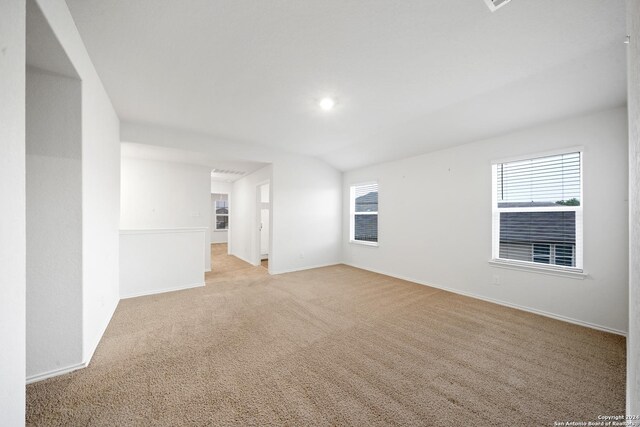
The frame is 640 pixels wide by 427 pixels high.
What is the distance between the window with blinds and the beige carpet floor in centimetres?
79

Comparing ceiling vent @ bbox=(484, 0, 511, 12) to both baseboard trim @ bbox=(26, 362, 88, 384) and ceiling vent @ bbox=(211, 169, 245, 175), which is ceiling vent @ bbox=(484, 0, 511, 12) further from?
ceiling vent @ bbox=(211, 169, 245, 175)

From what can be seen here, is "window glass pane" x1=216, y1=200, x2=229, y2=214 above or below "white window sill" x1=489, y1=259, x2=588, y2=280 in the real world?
above

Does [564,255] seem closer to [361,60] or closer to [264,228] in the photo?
[361,60]

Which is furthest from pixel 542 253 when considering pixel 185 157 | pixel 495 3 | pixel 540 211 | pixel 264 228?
pixel 185 157

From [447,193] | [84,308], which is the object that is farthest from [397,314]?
[84,308]

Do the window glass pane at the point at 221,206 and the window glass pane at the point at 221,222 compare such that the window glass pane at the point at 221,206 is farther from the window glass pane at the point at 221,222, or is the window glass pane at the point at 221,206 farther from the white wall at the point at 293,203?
the white wall at the point at 293,203

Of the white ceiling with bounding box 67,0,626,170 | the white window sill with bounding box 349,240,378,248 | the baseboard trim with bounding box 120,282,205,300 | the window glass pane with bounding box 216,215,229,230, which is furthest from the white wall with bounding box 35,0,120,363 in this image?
the window glass pane with bounding box 216,215,229,230

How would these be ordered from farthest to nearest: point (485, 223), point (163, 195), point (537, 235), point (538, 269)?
point (163, 195)
point (485, 223)
point (537, 235)
point (538, 269)

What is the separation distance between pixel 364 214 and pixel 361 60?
3.92m

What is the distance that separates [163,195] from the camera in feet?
16.4

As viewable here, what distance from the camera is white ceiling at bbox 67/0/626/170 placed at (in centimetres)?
165

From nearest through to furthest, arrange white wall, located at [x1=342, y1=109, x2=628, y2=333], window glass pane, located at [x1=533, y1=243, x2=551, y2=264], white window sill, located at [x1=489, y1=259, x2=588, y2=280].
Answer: white wall, located at [x1=342, y1=109, x2=628, y2=333] → white window sill, located at [x1=489, y1=259, x2=588, y2=280] → window glass pane, located at [x1=533, y1=243, x2=551, y2=264]

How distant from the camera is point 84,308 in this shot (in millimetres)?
1971

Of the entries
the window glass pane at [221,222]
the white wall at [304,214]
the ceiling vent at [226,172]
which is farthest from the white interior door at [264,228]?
the window glass pane at [221,222]
